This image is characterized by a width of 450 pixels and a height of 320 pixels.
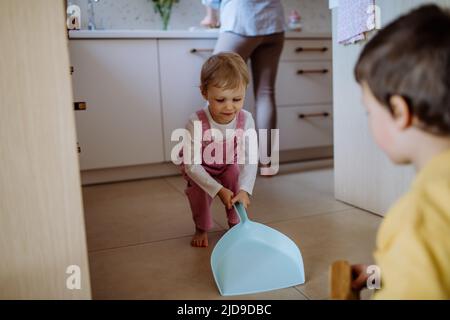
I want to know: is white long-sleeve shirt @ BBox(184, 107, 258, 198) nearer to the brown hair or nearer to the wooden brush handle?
the wooden brush handle

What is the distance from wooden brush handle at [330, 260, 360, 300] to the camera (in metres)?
0.63

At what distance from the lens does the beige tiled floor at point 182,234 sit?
1003 mm

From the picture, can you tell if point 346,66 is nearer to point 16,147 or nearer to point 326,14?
point 16,147

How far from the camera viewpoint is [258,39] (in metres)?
1.90

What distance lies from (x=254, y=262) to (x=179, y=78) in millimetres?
1278

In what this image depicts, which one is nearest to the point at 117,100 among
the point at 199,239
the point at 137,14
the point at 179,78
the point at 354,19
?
the point at 179,78

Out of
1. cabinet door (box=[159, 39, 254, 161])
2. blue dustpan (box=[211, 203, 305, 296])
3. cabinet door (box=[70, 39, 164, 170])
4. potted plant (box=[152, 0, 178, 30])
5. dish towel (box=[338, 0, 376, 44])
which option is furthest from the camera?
potted plant (box=[152, 0, 178, 30])

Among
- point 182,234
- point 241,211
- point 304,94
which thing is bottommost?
point 182,234

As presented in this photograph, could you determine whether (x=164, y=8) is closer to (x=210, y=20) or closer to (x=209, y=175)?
(x=210, y=20)

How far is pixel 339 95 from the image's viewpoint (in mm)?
1567

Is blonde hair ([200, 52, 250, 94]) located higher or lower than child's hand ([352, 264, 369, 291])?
higher

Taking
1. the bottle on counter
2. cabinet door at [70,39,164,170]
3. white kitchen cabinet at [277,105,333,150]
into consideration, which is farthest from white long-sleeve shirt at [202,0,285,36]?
the bottle on counter
